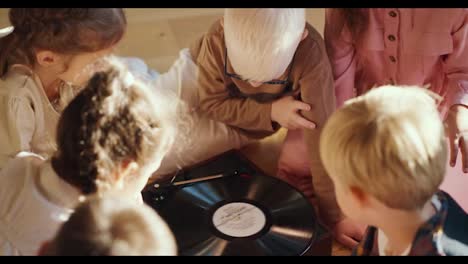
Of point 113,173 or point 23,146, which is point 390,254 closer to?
point 113,173

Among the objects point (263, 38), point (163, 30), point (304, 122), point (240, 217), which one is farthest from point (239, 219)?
point (163, 30)

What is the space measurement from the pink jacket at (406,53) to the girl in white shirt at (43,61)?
38 cm

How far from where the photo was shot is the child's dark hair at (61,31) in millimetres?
932

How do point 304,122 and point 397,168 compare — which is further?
point 304,122

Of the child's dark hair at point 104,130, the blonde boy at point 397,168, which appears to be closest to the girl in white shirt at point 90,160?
the child's dark hair at point 104,130

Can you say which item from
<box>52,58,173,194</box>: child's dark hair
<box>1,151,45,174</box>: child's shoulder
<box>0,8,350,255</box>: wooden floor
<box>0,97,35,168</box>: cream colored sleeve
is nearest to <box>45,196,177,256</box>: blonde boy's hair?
<box>52,58,173,194</box>: child's dark hair

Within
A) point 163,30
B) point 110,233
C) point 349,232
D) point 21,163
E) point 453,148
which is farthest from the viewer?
point 163,30

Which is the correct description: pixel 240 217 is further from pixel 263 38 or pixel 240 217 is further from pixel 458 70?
pixel 458 70

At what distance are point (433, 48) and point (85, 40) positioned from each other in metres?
0.57

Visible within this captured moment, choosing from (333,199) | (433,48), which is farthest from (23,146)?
(433,48)

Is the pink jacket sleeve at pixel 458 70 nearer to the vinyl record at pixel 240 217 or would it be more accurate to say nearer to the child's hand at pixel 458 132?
the child's hand at pixel 458 132

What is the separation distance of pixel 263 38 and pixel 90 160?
0.31 meters

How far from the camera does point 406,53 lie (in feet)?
3.55

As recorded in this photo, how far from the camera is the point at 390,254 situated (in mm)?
804
